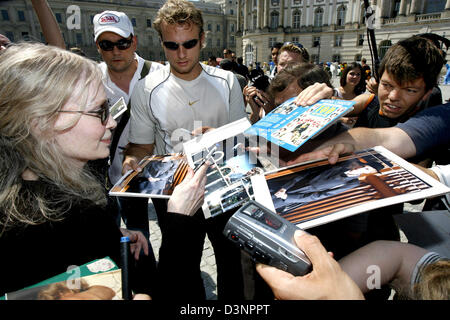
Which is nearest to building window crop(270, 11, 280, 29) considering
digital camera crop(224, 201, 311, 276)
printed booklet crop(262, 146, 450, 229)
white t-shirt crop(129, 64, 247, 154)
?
white t-shirt crop(129, 64, 247, 154)

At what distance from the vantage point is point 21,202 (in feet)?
3.48

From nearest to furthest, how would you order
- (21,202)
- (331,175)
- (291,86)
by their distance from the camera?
(21,202), (331,175), (291,86)

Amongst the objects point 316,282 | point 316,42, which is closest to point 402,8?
point 316,42

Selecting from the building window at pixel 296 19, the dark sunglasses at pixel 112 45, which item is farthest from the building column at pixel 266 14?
the dark sunglasses at pixel 112 45

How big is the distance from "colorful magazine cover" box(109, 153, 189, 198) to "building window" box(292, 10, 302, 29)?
58.5m

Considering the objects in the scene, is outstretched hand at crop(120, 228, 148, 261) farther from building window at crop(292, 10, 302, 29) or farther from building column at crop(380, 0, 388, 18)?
building window at crop(292, 10, 302, 29)

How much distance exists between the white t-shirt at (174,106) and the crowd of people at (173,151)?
0.01 metres

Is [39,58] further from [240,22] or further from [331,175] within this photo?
[240,22]

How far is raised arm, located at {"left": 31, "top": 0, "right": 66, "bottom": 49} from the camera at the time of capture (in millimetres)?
2342

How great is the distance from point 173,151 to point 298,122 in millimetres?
1264

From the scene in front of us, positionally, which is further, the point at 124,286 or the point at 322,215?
the point at 322,215

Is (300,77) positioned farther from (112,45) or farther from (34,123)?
(112,45)

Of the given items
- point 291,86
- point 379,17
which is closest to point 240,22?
point 379,17
